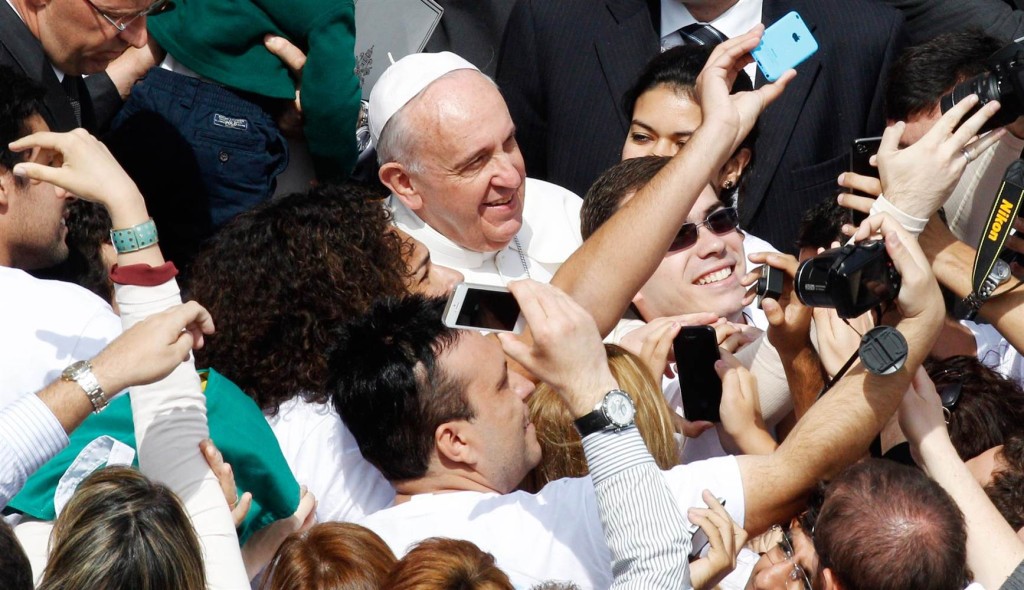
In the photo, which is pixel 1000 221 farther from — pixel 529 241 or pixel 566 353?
pixel 529 241

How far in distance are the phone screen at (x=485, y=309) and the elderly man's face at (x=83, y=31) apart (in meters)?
1.56

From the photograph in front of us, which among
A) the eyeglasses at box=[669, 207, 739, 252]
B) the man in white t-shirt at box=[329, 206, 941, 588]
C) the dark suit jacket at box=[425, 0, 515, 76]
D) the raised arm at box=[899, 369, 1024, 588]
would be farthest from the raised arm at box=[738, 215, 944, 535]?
the dark suit jacket at box=[425, 0, 515, 76]

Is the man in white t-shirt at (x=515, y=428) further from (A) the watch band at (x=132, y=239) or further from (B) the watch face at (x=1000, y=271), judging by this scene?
(A) the watch band at (x=132, y=239)

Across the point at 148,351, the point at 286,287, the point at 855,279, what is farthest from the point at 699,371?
the point at 148,351

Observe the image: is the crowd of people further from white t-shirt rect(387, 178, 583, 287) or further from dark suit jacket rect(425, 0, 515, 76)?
dark suit jacket rect(425, 0, 515, 76)

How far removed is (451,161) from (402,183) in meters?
0.21

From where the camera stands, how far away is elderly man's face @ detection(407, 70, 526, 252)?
407 cm

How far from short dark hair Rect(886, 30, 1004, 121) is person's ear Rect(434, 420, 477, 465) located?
7.69 ft

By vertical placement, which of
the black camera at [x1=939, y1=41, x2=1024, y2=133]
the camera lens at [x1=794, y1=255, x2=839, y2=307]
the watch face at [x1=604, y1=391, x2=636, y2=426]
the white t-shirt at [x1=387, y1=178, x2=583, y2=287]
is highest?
the black camera at [x1=939, y1=41, x2=1024, y2=133]

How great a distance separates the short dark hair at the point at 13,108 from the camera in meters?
3.19

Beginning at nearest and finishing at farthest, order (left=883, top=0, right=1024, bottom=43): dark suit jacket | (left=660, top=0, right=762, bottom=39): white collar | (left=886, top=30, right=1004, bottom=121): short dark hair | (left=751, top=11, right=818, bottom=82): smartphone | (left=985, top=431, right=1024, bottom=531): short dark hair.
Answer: (left=985, top=431, right=1024, bottom=531): short dark hair → (left=751, top=11, right=818, bottom=82): smartphone → (left=886, top=30, right=1004, bottom=121): short dark hair → (left=660, top=0, right=762, bottom=39): white collar → (left=883, top=0, right=1024, bottom=43): dark suit jacket

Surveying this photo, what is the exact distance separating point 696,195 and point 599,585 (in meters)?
1.04

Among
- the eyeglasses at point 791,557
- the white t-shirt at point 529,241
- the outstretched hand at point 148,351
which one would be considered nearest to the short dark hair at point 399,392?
the outstretched hand at point 148,351

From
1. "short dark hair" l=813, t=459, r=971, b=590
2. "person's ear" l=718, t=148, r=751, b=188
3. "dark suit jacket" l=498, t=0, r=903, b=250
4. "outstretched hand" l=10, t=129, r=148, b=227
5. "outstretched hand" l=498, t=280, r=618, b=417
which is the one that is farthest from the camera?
"dark suit jacket" l=498, t=0, r=903, b=250
